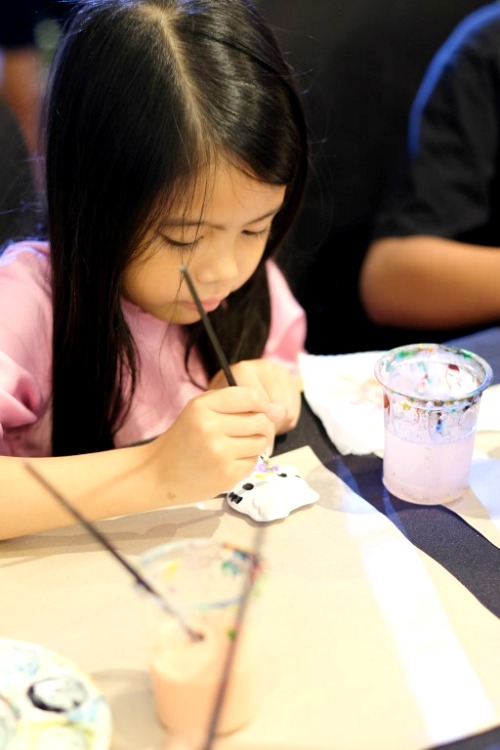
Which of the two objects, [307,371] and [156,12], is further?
Result: [307,371]

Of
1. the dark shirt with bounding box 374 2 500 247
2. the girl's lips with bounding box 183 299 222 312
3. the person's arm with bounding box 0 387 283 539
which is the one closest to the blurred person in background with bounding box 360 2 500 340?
the dark shirt with bounding box 374 2 500 247

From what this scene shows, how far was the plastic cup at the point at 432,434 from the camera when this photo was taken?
872 millimetres

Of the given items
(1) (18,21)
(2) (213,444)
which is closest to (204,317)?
(2) (213,444)

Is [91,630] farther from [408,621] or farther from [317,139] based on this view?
[317,139]

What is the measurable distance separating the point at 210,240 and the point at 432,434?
0.30m

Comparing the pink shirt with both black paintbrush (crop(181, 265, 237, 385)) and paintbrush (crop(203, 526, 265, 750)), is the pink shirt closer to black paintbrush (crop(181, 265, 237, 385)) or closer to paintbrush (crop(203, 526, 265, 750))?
black paintbrush (crop(181, 265, 237, 385))

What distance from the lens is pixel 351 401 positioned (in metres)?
1.09

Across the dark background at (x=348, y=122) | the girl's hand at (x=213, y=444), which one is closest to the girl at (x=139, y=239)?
the girl's hand at (x=213, y=444)

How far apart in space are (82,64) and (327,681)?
637 mm

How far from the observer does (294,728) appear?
25.9 inches

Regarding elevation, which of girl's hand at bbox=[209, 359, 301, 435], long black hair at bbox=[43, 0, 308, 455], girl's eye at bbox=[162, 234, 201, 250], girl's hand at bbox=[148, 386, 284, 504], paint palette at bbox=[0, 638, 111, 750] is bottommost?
girl's hand at bbox=[209, 359, 301, 435]

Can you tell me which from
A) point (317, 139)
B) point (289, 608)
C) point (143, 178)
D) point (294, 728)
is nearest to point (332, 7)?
point (317, 139)

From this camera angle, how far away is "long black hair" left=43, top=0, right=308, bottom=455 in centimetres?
92

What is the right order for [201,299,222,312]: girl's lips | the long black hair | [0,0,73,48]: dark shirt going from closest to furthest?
the long black hair → [201,299,222,312]: girl's lips → [0,0,73,48]: dark shirt
